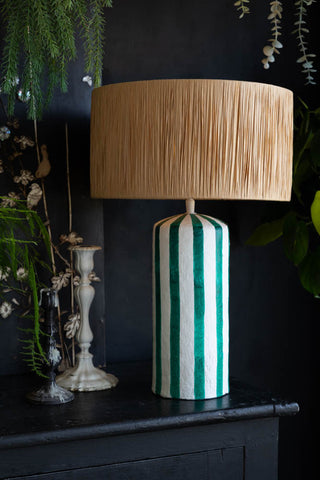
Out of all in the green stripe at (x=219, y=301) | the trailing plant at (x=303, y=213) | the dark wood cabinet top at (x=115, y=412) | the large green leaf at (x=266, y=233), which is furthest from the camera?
the large green leaf at (x=266, y=233)

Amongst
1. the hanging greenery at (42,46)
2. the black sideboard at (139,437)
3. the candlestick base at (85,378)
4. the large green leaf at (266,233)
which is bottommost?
the black sideboard at (139,437)

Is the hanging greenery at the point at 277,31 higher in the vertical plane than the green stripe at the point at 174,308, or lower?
higher

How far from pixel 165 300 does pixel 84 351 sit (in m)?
0.27

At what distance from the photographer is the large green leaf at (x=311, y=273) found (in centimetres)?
181

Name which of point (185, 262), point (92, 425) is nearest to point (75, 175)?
point (185, 262)

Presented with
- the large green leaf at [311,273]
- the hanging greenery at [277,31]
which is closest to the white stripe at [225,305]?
the large green leaf at [311,273]

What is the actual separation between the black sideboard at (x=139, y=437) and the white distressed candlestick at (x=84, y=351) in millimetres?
40

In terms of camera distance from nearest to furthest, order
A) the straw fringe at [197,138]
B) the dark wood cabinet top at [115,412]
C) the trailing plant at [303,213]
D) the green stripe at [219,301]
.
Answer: the dark wood cabinet top at [115,412]
the straw fringe at [197,138]
the green stripe at [219,301]
the trailing plant at [303,213]

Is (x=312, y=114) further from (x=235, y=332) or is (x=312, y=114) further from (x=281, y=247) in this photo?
(x=235, y=332)

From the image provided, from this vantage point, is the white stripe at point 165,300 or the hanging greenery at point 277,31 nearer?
the white stripe at point 165,300

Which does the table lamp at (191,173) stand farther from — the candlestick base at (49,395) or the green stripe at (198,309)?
the candlestick base at (49,395)

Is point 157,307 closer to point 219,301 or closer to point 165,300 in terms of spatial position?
point 165,300

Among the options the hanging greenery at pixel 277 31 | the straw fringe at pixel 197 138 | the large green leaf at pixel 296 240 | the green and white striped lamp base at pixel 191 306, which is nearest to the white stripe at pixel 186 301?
the green and white striped lamp base at pixel 191 306

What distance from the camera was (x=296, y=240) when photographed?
1786 millimetres
